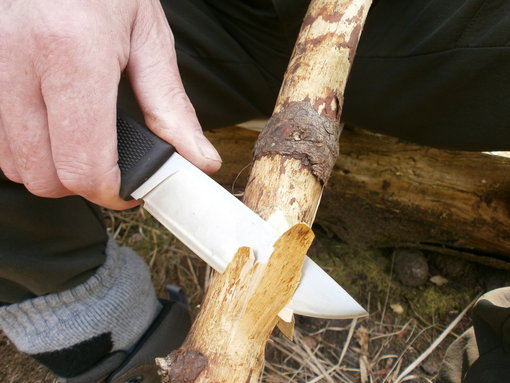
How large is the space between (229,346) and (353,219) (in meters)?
1.12

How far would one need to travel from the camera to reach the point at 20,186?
41.3 inches

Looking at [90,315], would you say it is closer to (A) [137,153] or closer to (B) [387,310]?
(A) [137,153]

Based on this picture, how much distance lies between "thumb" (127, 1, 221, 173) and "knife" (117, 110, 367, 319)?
0.09 ft

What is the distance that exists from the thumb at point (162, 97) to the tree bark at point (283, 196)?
0.44 feet

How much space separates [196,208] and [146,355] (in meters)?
0.78

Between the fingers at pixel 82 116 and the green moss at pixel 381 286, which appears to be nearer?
the fingers at pixel 82 116

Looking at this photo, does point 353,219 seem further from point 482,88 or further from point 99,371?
point 99,371

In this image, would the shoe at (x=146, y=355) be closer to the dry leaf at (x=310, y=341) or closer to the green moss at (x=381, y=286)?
the dry leaf at (x=310, y=341)

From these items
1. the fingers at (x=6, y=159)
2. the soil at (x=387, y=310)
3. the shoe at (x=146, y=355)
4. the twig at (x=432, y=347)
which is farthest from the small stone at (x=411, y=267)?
the fingers at (x=6, y=159)

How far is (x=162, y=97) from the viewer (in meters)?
0.88

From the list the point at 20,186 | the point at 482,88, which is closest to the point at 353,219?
the point at 482,88

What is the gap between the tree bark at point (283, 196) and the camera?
71 centimetres

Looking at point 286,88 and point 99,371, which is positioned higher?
point 286,88

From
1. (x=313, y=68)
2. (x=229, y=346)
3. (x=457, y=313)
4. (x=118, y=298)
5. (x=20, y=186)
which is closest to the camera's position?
(x=229, y=346)
